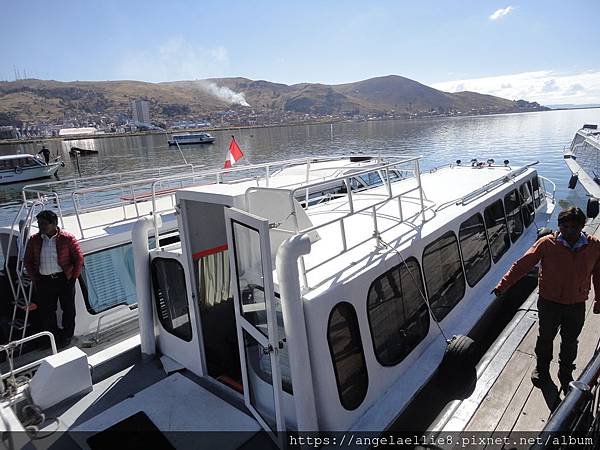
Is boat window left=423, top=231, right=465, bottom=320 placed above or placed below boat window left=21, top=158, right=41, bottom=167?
below

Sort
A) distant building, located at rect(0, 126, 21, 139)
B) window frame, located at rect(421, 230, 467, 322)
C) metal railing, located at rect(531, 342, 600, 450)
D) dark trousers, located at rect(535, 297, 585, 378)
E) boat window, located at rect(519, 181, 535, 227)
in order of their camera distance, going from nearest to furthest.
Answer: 1. metal railing, located at rect(531, 342, 600, 450)
2. dark trousers, located at rect(535, 297, 585, 378)
3. window frame, located at rect(421, 230, 467, 322)
4. boat window, located at rect(519, 181, 535, 227)
5. distant building, located at rect(0, 126, 21, 139)

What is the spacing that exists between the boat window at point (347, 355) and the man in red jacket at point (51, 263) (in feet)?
14.1

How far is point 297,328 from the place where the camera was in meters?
3.04

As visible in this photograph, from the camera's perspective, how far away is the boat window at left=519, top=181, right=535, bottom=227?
7.96 m

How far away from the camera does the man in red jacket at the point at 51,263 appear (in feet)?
18.3

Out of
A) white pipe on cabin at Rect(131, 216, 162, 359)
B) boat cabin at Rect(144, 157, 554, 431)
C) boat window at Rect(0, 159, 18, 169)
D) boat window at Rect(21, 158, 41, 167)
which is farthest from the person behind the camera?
boat window at Rect(21, 158, 41, 167)

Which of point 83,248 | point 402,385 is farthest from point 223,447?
point 83,248

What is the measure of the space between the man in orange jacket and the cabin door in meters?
2.56

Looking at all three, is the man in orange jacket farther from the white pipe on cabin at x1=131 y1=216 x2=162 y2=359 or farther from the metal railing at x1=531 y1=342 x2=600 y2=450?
the white pipe on cabin at x1=131 y1=216 x2=162 y2=359

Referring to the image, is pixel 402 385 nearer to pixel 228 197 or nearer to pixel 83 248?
pixel 228 197

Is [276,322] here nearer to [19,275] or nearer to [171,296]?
[171,296]

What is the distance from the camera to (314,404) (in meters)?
3.21

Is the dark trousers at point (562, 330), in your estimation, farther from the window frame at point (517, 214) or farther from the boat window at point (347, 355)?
the window frame at point (517, 214)

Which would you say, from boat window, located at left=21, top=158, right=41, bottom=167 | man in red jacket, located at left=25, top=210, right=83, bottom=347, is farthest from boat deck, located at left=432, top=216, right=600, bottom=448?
boat window, located at left=21, top=158, right=41, bottom=167
